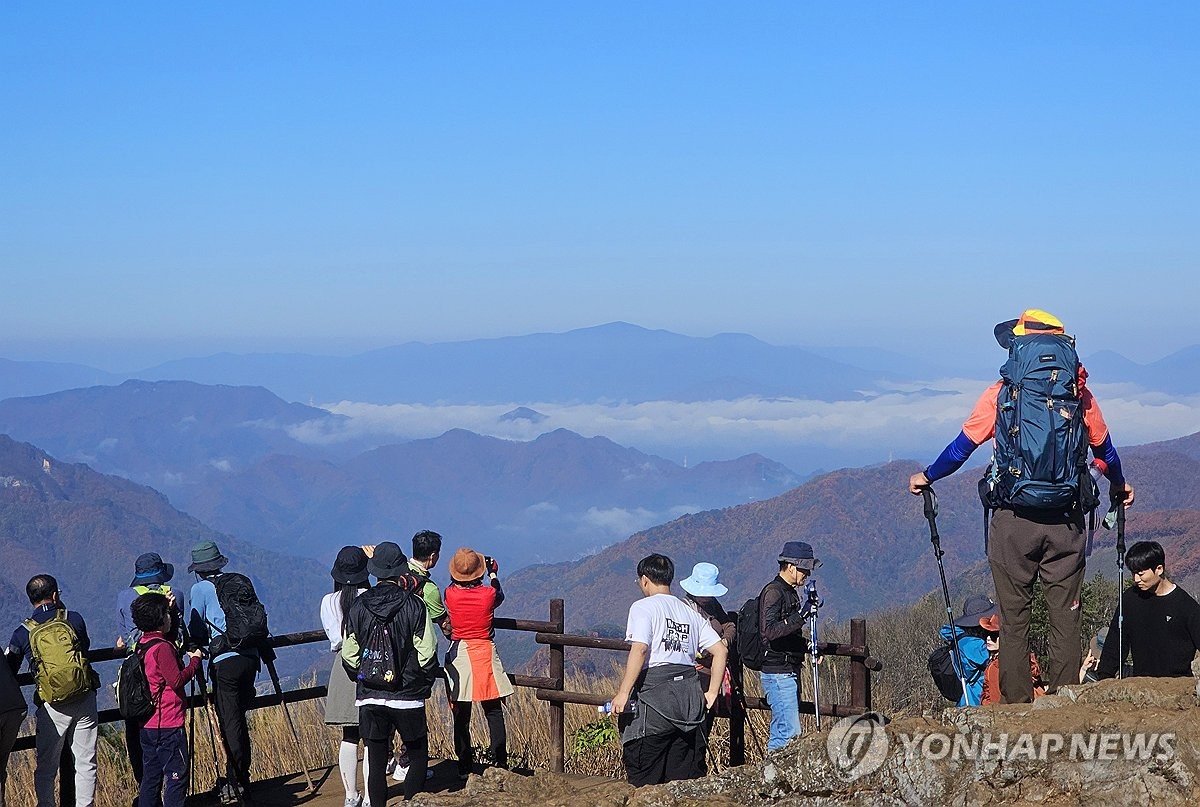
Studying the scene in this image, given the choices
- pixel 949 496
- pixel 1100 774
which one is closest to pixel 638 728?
pixel 1100 774

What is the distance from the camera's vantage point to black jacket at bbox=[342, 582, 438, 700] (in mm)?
6887

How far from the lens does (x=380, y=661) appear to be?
22.5 ft

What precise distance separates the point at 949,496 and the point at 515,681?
14238 cm

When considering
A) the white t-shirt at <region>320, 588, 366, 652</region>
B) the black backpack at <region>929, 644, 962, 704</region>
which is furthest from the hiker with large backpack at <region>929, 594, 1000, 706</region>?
the white t-shirt at <region>320, 588, 366, 652</region>

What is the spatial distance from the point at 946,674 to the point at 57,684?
15.9 feet

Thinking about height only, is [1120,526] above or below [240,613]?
above

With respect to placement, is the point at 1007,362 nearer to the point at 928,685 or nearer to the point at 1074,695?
the point at 1074,695

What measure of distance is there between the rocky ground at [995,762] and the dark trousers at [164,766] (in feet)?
7.81

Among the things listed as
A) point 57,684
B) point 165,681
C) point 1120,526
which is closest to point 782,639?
point 1120,526

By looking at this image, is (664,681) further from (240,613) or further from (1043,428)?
(240,613)

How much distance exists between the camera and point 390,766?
8.65m

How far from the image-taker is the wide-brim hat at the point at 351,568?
25.0 ft

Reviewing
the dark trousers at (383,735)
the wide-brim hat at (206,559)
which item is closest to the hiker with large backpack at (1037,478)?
the dark trousers at (383,735)

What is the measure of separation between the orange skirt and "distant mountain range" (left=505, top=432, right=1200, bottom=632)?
4407 inches
